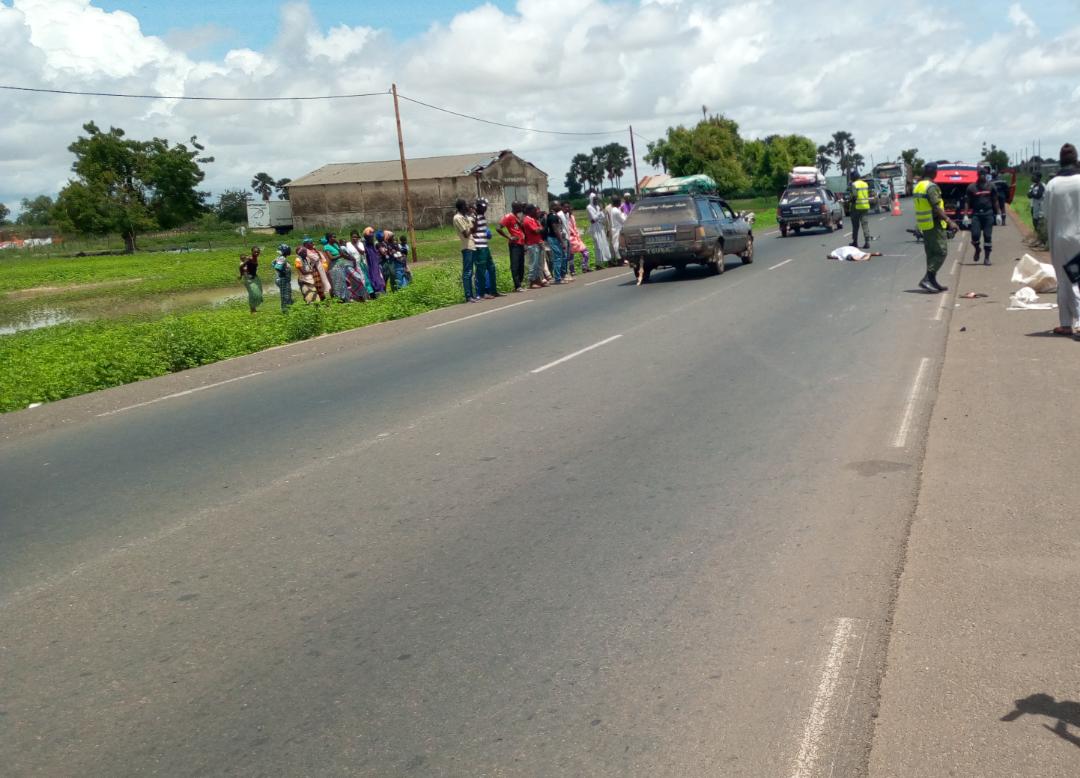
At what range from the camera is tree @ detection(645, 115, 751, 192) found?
8825 centimetres

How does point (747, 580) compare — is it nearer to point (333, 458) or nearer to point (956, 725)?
point (956, 725)

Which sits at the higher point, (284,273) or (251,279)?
(284,273)

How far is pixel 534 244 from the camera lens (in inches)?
931

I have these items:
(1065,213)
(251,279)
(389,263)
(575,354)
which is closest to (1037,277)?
(1065,213)

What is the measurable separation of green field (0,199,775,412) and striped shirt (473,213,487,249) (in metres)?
1.51

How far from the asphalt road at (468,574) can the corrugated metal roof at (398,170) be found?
65.4 m

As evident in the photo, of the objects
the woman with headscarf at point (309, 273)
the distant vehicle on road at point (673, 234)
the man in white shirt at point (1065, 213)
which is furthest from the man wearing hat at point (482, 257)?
the man in white shirt at point (1065, 213)

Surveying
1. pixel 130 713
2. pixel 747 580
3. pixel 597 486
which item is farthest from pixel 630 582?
pixel 130 713

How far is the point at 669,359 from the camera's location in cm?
1187

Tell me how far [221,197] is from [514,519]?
120105 mm

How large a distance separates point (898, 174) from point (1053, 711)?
81.6 meters

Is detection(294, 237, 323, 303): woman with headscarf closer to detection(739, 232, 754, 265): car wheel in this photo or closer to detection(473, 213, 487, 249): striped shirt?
detection(473, 213, 487, 249): striped shirt

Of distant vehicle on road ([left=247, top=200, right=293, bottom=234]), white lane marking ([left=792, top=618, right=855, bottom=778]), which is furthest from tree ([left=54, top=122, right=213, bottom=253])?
white lane marking ([left=792, top=618, right=855, bottom=778])

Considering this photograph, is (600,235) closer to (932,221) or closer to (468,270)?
(468,270)
